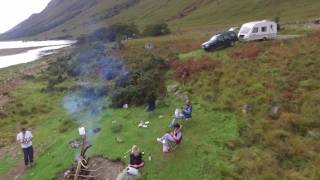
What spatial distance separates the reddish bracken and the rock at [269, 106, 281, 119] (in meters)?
12.0

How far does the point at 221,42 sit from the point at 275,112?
22297 millimetres

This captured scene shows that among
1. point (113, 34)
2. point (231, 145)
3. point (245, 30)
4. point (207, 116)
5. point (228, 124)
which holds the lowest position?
point (231, 145)

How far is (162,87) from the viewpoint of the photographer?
3678 centimetres

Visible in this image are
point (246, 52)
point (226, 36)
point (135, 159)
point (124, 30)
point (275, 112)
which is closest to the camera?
point (135, 159)

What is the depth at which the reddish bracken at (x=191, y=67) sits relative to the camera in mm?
40875

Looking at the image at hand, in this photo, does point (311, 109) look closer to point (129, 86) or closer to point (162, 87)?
point (162, 87)

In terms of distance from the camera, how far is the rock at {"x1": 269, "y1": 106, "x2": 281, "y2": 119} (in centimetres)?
2880

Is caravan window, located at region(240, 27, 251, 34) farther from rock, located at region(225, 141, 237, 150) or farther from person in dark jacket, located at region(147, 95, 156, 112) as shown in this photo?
rock, located at region(225, 141, 237, 150)

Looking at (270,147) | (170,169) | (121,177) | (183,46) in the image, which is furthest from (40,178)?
(183,46)

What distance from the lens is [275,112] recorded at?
2909cm

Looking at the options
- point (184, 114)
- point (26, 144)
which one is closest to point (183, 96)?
point (184, 114)

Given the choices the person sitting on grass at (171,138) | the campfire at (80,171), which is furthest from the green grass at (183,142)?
the campfire at (80,171)

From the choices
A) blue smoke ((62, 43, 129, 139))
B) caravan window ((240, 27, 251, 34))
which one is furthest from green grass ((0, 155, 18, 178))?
caravan window ((240, 27, 251, 34))

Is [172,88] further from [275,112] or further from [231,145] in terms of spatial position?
[231,145]
